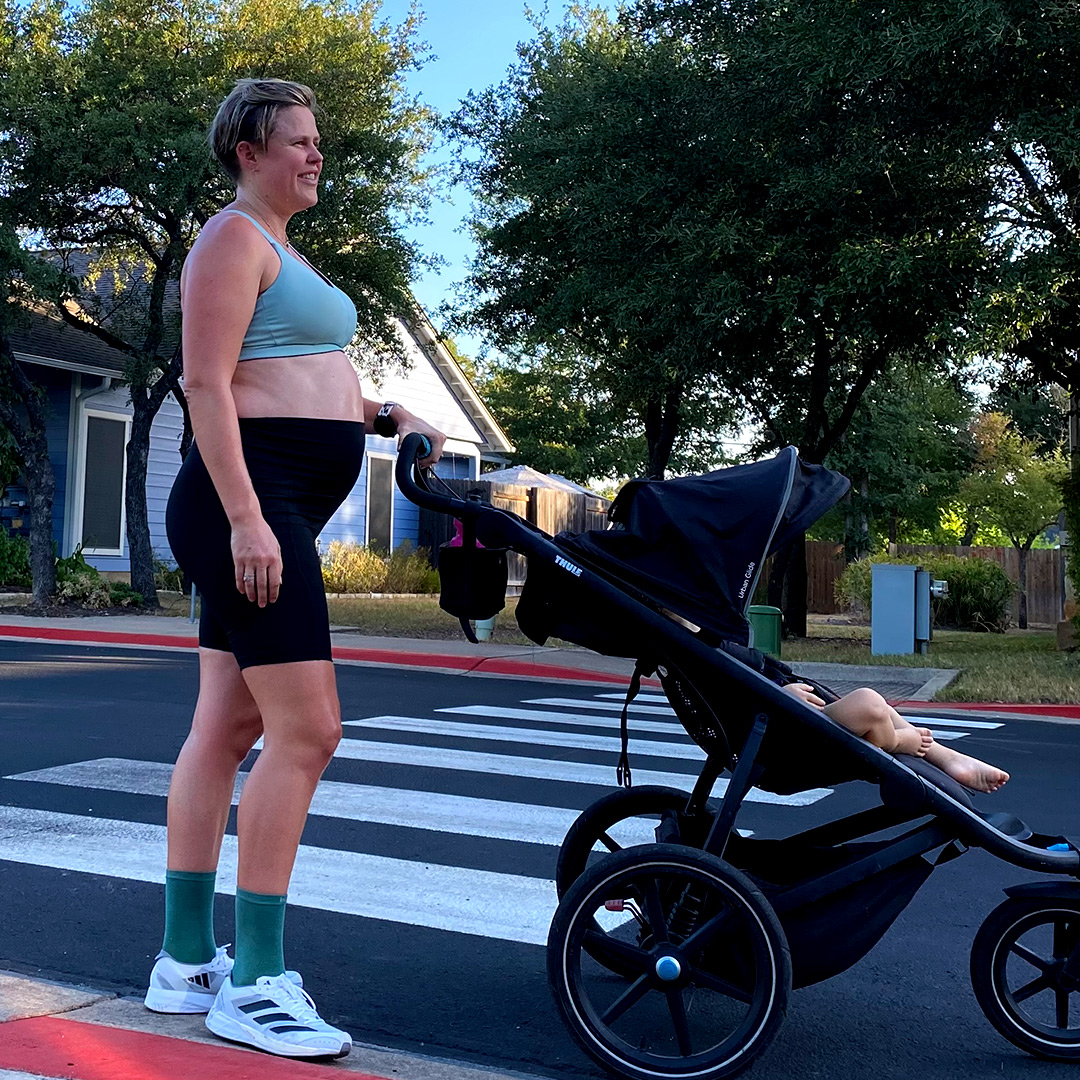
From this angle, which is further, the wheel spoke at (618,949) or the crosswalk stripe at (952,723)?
the crosswalk stripe at (952,723)

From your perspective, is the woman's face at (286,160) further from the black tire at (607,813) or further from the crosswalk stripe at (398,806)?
the crosswalk stripe at (398,806)

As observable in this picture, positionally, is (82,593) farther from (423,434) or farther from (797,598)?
(423,434)

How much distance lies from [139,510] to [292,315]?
1687 cm

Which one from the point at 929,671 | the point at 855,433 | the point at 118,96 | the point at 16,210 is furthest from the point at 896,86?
the point at 855,433

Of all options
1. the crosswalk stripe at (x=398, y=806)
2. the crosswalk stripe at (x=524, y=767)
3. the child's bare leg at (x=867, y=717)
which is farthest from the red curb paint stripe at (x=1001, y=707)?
the child's bare leg at (x=867, y=717)

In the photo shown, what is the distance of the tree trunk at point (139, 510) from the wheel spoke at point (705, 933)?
670 inches

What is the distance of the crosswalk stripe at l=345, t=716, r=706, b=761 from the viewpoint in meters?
8.15

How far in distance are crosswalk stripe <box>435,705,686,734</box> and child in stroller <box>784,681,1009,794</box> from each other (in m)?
5.69

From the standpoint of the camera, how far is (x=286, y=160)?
323 centimetres

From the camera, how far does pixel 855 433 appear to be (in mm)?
29297

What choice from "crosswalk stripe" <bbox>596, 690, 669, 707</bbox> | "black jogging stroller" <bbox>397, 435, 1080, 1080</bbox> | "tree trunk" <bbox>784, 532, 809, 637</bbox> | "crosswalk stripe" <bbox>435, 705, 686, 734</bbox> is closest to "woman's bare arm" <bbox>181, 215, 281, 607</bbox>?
"black jogging stroller" <bbox>397, 435, 1080, 1080</bbox>

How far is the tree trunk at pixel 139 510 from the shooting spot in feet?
62.6

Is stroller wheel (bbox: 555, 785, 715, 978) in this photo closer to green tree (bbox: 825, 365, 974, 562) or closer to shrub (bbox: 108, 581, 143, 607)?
shrub (bbox: 108, 581, 143, 607)

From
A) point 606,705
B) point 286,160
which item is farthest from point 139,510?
point 286,160
